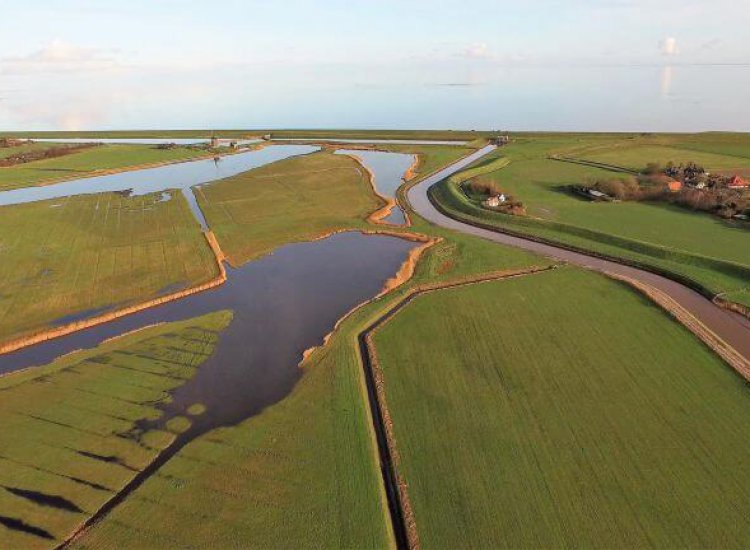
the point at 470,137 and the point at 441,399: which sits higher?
the point at 470,137

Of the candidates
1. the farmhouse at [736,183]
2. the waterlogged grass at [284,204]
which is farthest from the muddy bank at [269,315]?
the farmhouse at [736,183]

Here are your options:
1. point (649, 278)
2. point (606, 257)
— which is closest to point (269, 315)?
point (606, 257)

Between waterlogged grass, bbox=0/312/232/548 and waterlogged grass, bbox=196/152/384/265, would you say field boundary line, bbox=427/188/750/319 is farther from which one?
waterlogged grass, bbox=0/312/232/548

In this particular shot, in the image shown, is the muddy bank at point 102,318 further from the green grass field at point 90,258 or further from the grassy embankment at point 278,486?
the grassy embankment at point 278,486

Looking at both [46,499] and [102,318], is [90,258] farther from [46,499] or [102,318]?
[46,499]

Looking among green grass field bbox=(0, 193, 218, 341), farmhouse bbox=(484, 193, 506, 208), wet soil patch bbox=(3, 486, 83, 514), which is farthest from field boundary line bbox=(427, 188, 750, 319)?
wet soil patch bbox=(3, 486, 83, 514)

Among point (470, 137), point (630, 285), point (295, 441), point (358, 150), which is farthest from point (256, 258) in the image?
point (470, 137)

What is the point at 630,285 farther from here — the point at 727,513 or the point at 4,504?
the point at 4,504
